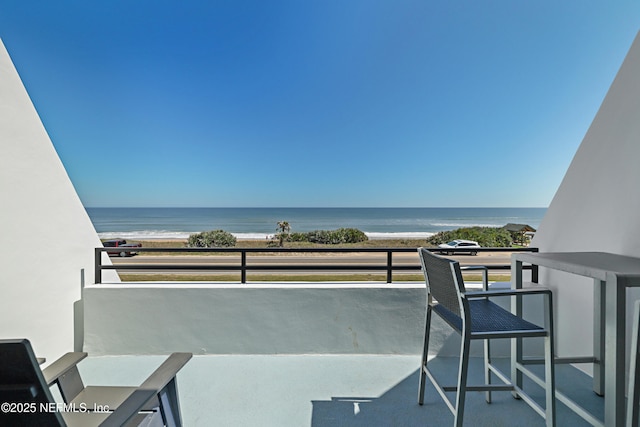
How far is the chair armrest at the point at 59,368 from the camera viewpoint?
1.21m

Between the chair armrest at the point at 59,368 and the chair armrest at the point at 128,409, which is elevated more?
the chair armrest at the point at 128,409

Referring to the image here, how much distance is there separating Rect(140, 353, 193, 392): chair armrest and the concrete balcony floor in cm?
65

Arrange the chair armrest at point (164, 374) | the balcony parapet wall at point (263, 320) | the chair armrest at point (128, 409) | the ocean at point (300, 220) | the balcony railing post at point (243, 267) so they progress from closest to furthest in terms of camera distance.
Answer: the chair armrest at point (128, 409)
the chair armrest at point (164, 374)
the balcony parapet wall at point (263, 320)
the balcony railing post at point (243, 267)
the ocean at point (300, 220)

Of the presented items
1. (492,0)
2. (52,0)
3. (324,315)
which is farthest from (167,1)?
(324,315)

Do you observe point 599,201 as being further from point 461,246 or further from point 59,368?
point 59,368

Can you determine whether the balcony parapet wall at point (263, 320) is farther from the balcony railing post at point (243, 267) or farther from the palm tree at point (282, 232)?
the palm tree at point (282, 232)

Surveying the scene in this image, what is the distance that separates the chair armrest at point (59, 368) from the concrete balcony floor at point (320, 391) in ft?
2.45

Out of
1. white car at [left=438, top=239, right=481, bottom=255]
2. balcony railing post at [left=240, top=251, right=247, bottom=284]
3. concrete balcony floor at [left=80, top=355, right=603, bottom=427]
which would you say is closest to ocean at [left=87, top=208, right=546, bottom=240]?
white car at [left=438, top=239, right=481, bottom=255]

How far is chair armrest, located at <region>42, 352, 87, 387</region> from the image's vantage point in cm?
121

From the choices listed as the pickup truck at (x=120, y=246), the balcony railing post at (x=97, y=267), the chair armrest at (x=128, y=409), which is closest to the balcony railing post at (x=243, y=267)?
the pickup truck at (x=120, y=246)

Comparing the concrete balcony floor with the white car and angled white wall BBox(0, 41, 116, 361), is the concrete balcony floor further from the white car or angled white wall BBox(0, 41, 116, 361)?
the white car

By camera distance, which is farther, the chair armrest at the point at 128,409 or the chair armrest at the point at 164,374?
the chair armrest at the point at 164,374

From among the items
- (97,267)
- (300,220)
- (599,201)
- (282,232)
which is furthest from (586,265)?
(300,220)

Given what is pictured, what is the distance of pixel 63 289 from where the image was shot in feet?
8.14
